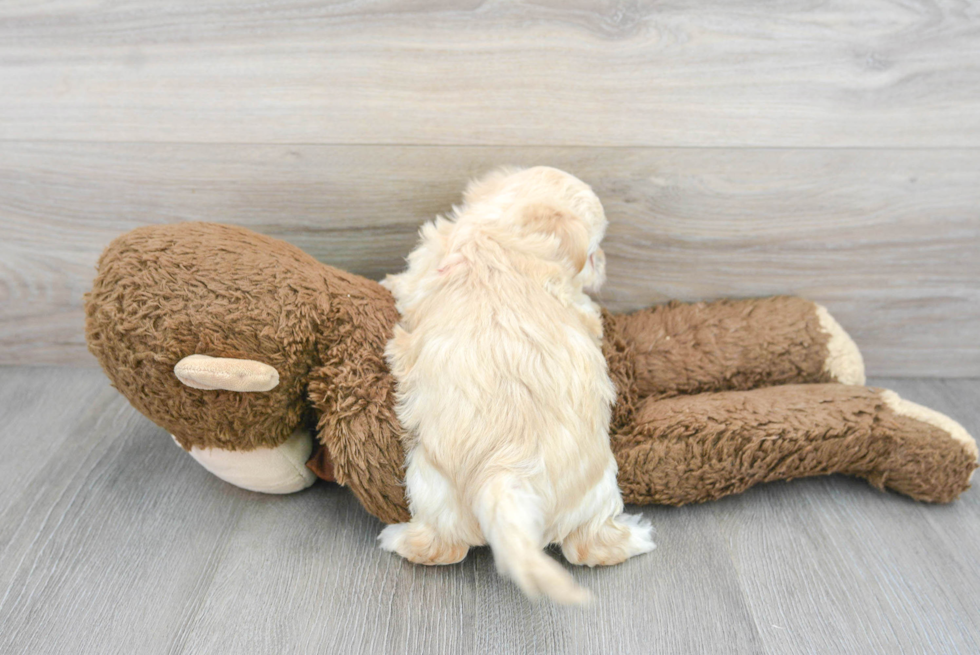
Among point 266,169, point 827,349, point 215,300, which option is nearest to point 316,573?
point 215,300

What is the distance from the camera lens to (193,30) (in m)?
0.88

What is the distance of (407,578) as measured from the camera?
0.79 metres

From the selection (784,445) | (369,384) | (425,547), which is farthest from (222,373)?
(784,445)

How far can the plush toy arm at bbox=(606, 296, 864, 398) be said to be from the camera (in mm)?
943

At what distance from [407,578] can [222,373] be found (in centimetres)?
34

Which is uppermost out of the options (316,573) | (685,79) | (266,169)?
(685,79)

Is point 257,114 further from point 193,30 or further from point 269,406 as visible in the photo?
point 269,406

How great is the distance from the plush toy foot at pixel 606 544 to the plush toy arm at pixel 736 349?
8.5 inches

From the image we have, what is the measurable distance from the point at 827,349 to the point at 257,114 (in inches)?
36.6

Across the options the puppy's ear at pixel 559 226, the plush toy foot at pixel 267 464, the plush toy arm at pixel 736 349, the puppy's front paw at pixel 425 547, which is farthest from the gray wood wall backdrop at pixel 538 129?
the puppy's front paw at pixel 425 547

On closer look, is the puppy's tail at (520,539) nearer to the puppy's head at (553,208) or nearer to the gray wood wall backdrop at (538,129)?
the puppy's head at (553,208)

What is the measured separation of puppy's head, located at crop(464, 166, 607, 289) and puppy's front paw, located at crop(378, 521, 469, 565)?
0.37m

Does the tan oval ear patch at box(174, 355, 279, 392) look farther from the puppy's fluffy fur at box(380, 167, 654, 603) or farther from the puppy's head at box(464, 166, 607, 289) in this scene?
the puppy's head at box(464, 166, 607, 289)

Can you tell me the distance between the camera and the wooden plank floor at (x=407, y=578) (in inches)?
28.6
